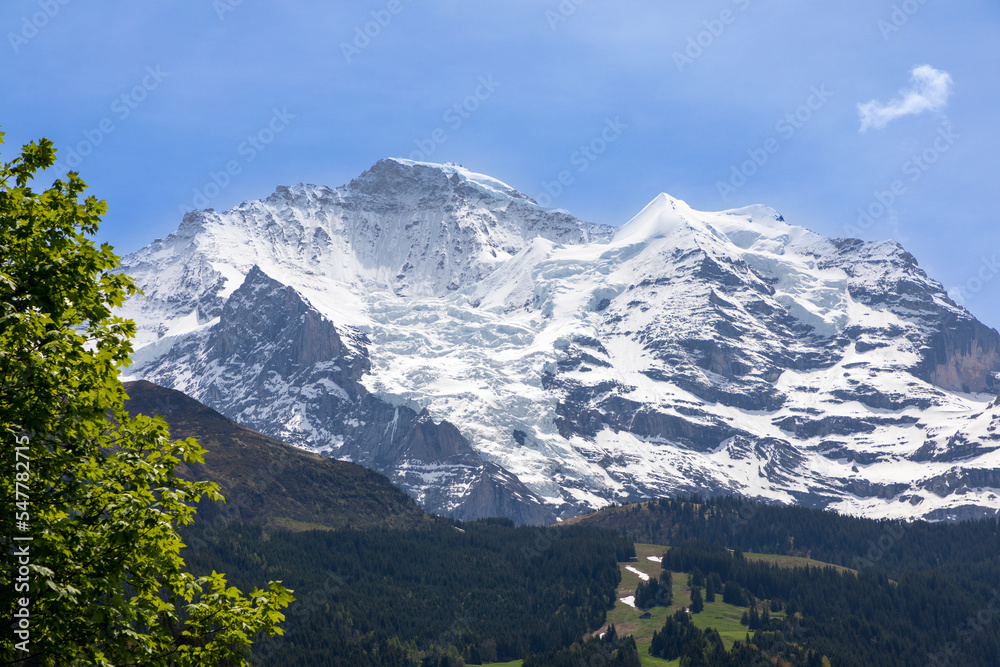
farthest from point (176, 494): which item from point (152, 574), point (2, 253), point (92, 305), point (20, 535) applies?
point (2, 253)

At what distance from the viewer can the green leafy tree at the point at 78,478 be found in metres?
19.1

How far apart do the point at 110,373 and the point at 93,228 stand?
12.4ft

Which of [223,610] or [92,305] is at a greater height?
[92,305]

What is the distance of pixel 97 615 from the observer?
19.0m

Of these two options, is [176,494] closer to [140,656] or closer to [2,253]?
[140,656]

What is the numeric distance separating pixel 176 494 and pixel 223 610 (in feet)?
11.0

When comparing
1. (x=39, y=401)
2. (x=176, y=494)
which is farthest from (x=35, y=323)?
(x=176, y=494)

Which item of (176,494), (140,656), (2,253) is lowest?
(140,656)

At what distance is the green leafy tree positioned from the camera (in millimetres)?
19125

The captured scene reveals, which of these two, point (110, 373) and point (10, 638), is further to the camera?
point (110, 373)

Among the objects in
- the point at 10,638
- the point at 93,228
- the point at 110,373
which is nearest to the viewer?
the point at 10,638

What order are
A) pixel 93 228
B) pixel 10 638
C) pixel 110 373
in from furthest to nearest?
pixel 93 228
pixel 110 373
pixel 10 638

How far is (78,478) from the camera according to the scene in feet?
66.9

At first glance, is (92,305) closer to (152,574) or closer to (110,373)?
(110,373)
